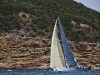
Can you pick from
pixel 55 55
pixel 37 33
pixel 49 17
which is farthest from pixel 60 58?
pixel 49 17

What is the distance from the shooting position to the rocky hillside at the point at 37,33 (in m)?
85.5

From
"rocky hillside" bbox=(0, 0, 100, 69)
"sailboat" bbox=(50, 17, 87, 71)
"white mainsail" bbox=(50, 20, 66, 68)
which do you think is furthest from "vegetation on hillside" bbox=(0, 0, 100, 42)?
"white mainsail" bbox=(50, 20, 66, 68)

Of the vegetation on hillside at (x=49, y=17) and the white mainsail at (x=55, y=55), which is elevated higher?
the vegetation on hillside at (x=49, y=17)

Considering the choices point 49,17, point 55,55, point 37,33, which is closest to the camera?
point 55,55

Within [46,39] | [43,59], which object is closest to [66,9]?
[46,39]

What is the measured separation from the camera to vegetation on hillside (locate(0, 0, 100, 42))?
96238 millimetres

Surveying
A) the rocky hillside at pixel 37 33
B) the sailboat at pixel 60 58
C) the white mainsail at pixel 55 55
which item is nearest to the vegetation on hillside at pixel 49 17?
the rocky hillside at pixel 37 33

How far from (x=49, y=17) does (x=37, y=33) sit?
417 inches

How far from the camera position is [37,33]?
94.4 m

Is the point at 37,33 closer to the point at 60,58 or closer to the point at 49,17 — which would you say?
the point at 49,17

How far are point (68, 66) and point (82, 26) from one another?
32547 millimetres

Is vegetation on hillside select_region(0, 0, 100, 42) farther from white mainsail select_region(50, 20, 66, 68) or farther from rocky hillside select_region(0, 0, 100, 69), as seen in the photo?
white mainsail select_region(50, 20, 66, 68)

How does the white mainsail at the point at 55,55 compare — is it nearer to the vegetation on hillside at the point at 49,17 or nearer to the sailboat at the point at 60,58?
the sailboat at the point at 60,58

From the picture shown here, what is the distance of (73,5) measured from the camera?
401 ft
